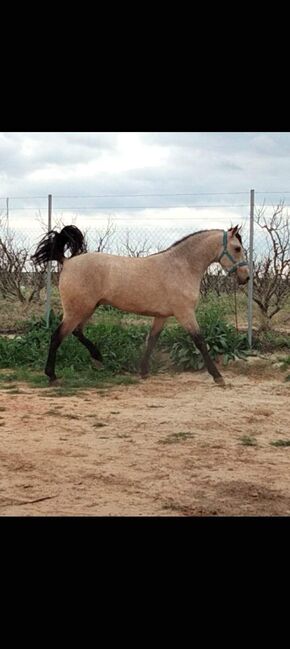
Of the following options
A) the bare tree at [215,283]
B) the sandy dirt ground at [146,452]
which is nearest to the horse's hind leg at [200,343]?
the sandy dirt ground at [146,452]

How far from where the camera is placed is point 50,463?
4.16m

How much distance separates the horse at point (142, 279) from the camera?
744cm

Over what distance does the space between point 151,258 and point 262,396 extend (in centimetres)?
235

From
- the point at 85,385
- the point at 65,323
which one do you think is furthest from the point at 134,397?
the point at 65,323

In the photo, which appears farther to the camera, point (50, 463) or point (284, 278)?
point (284, 278)

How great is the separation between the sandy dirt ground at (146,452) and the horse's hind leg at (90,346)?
0.90 metres

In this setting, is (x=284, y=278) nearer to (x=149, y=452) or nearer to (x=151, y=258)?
(x=151, y=258)

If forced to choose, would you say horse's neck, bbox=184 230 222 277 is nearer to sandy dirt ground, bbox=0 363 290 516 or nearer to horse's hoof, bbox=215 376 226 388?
horse's hoof, bbox=215 376 226 388

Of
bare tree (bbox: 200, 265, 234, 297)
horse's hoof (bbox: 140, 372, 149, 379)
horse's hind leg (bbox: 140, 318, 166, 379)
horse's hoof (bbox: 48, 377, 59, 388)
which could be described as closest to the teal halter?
horse's hind leg (bbox: 140, 318, 166, 379)

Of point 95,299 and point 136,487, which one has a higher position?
point 95,299

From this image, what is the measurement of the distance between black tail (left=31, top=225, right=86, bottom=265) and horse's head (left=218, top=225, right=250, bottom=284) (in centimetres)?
191

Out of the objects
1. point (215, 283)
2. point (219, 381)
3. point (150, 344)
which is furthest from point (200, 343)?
point (215, 283)

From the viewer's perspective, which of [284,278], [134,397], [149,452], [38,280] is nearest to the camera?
[149,452]

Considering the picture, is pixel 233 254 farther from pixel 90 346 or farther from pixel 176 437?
pixel 176 437
